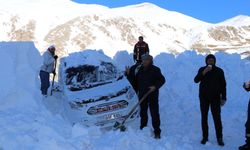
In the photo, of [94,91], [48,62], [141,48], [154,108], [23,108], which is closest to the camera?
[23,108]

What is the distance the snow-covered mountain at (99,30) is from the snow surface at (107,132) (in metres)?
78.2

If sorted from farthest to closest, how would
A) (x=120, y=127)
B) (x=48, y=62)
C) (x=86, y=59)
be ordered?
(x=48, y=62)
(x=86, y=59)
(x=120, y=127)

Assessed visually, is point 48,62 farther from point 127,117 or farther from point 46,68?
point 127,117

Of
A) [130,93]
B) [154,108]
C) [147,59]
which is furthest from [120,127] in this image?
[130,93]

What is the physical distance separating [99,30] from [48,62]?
9936 cm

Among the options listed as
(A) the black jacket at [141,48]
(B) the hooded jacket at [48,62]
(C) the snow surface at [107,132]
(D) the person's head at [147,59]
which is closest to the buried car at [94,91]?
(C) the snow surface at [107,132]

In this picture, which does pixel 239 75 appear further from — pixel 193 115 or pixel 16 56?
pixel 16 56

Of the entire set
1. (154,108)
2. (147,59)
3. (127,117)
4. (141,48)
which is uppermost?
(147,59)

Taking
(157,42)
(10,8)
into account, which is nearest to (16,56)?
(157,42)

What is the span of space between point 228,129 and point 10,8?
122851 mm

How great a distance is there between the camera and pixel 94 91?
1101 centimetres

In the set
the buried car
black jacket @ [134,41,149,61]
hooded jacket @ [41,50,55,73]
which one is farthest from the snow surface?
black jacket @ [134,41,149,61]

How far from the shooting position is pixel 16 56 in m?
11.9

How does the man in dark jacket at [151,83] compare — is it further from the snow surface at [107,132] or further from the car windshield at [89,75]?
the car windshield at [89,75]
